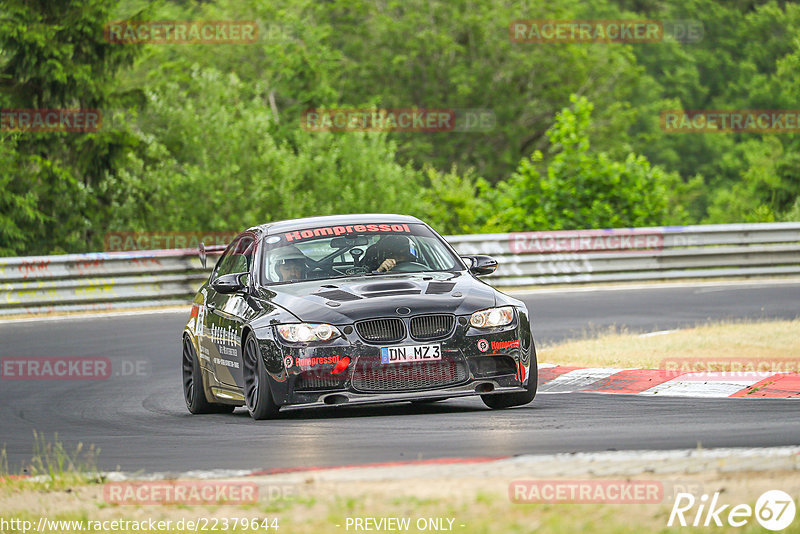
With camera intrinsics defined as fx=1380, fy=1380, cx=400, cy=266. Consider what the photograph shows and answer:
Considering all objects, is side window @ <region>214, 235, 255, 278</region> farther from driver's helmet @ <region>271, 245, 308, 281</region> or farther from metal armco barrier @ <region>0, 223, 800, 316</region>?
metal armco barrier @ <region>0, 223, 800, 316</region>

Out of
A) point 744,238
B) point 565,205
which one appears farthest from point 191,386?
point 565,205

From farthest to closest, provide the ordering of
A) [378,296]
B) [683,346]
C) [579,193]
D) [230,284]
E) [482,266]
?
[579,193], [683,346], [482,266], [230,284], [378,296]

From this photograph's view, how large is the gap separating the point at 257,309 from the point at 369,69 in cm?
5188

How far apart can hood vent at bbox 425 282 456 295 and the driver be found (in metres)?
0.71

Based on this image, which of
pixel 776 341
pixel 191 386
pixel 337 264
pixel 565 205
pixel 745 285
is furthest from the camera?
pixel 565 205

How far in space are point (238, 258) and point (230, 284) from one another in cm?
107

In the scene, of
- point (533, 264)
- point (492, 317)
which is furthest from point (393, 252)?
point (533, 264)

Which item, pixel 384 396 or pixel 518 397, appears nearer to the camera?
pixel 384 396

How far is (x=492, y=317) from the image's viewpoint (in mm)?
9469

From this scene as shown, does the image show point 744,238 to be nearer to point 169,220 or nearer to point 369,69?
point 169,220

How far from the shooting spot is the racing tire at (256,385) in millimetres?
9430

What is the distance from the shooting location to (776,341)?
532 inches

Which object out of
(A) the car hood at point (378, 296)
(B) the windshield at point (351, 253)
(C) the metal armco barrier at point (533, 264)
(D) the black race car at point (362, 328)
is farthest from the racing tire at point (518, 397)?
(C) the metal armco barrier at point (533, 264)

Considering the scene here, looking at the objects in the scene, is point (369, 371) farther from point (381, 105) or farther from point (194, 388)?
point (381, 105)
